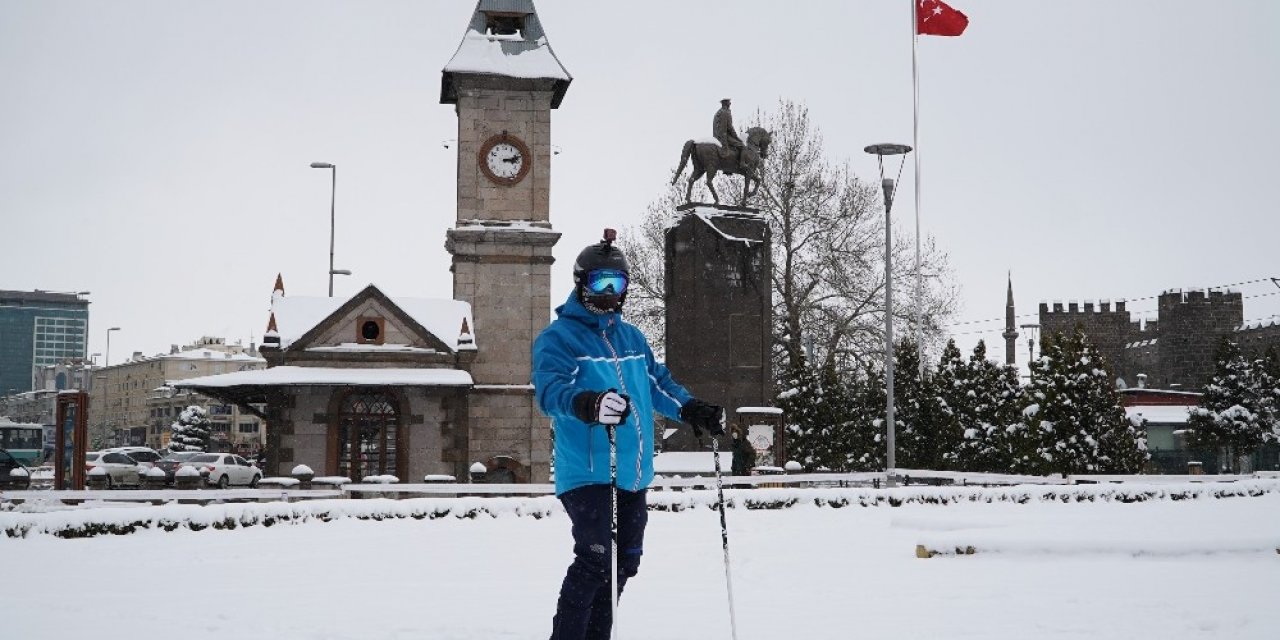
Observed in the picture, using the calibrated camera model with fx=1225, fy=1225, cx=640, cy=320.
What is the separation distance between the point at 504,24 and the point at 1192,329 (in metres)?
49.1

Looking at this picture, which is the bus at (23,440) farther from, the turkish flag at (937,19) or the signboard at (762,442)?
the turkish flag at (937,19)

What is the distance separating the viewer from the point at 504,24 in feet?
126

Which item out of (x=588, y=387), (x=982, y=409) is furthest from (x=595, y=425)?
(x=982, y=409)

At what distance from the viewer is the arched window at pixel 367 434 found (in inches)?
1184

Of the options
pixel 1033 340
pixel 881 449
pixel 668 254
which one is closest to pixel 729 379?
pixel 668 254

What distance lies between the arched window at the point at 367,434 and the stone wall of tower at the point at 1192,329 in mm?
52890

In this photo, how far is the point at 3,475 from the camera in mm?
34688

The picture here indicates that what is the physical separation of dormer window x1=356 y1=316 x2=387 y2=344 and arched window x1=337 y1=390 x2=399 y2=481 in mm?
1374

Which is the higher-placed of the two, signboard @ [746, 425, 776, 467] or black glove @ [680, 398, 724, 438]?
black glove @ [680, 398, 724, 438]

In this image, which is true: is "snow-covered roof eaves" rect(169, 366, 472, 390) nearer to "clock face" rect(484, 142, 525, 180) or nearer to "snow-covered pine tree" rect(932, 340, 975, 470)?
"clock face" rect(484, 142, 525, 180)

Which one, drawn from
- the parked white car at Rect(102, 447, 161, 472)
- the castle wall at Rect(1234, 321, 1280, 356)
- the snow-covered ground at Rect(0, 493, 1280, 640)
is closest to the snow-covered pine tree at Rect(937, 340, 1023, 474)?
the snow-covered ground at Rect(0, 493, 1280, 640)

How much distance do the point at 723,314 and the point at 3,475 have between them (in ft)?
70.6

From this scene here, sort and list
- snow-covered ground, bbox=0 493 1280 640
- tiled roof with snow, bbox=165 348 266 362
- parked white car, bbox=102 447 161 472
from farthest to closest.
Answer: tiled roof with snow, bbox=165 348 266 362, parked white car, bbox=102 447 161 472, snow-covered ground, bbox=0 493 1280 640

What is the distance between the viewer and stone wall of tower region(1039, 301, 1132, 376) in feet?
237
